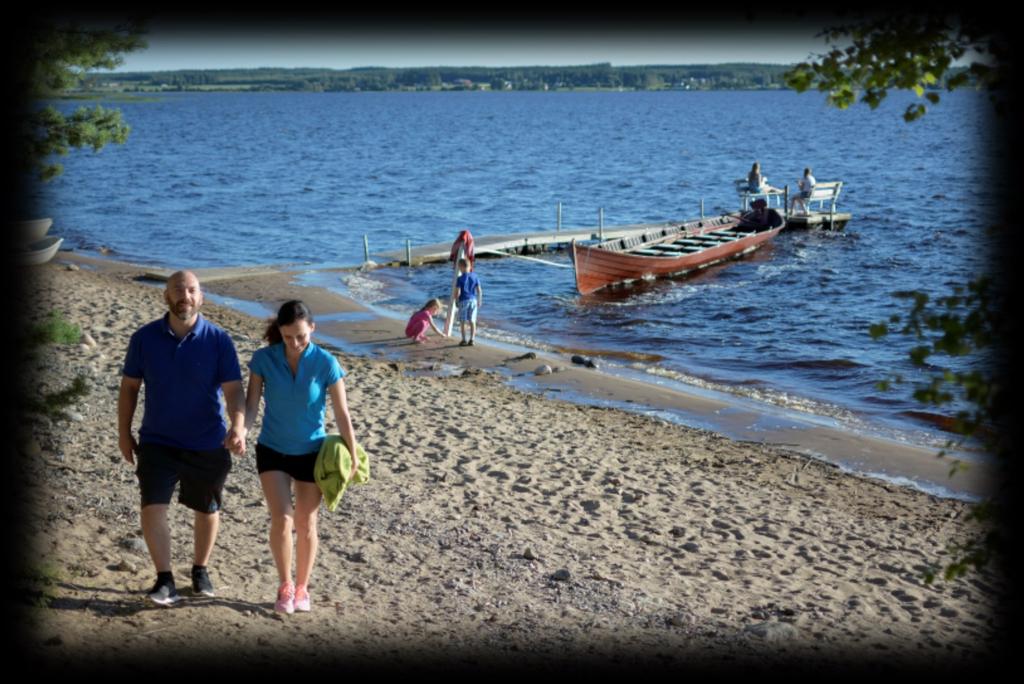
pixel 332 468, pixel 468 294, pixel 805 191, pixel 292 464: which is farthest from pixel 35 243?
pixel 805 191

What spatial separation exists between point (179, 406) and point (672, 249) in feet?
74.6

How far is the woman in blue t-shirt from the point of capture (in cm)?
570

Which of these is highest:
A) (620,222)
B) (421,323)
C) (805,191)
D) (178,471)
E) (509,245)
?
(178,471)

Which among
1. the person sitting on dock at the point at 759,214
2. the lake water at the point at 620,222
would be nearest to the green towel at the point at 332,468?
the lake water at the point at 620,222

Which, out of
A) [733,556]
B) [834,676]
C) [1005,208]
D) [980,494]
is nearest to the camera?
[1005,208]

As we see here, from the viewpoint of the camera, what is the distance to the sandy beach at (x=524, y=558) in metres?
5.86

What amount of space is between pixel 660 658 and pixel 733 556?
2.44 meters

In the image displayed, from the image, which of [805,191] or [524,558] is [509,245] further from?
[524,558]

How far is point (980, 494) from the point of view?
10.9 meters

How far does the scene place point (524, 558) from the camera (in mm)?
7688

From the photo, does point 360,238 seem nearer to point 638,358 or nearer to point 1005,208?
point 638,358

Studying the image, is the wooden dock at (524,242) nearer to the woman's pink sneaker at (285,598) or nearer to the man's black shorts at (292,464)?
the woman's pink sneaker at (285,598)

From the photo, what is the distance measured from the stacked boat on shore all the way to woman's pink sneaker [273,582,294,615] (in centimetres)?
1742

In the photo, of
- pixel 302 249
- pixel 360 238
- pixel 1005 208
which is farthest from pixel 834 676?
pixel 360 238
